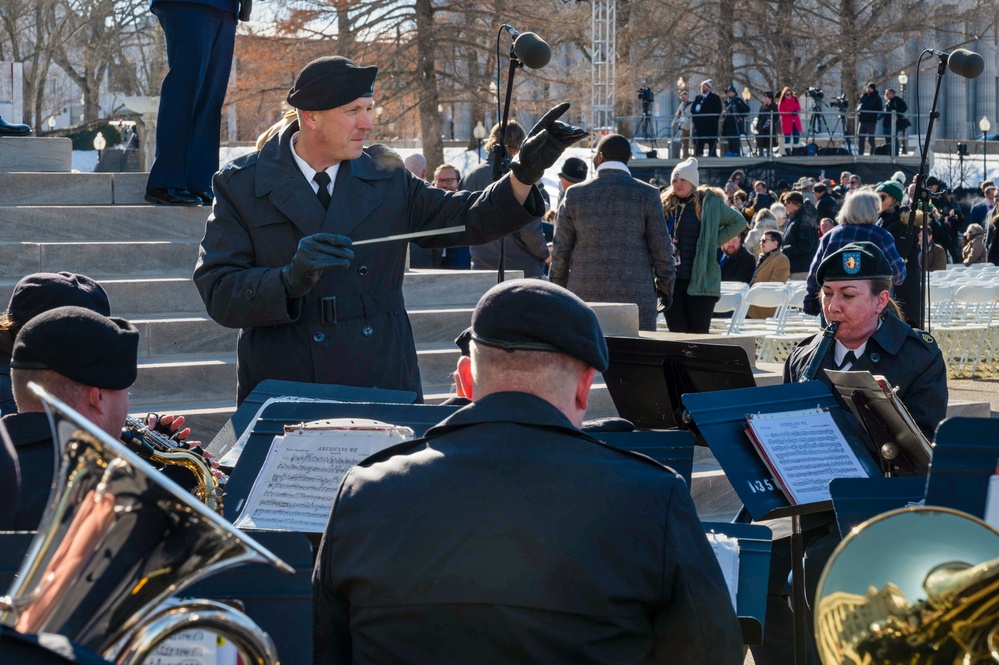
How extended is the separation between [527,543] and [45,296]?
1.97 m

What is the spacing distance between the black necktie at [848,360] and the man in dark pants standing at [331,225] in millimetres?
1316

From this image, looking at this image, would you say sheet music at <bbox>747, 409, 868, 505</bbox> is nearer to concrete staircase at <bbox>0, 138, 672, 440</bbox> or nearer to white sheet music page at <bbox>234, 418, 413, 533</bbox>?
white sheet music page at <bbox>234, 418, 413, 533</bbox>

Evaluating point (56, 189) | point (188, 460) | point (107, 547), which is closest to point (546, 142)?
point (188, 460)

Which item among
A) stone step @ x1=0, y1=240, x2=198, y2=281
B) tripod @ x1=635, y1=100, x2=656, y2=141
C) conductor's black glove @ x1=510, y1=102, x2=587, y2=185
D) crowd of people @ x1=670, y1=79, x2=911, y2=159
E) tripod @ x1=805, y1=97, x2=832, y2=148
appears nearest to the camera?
conductor's black glove @ x1=510, y1=102, x2=587, y2=185

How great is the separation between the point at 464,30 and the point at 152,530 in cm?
2912

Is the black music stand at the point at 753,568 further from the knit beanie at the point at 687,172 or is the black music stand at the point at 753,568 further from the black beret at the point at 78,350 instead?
the knit beanie at the point at 687,172

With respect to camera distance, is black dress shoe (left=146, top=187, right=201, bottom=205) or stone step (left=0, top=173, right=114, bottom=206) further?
stone step (left=0, top=173, right=114, bottom=206)

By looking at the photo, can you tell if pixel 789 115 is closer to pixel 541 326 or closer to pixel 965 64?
pixel 965 64

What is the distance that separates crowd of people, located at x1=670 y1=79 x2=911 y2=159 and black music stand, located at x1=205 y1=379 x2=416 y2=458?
24.6 m

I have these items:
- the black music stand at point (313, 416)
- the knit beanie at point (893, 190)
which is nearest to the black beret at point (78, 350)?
the black music stand at point (313, 416)

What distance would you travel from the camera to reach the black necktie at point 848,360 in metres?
4.50

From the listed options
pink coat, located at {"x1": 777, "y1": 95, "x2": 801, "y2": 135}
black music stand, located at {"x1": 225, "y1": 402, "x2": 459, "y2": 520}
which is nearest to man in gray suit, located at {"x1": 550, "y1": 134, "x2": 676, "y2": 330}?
black music stand, located at {"x1": 225, "y1": 402, "x2": 459, "y2": 520}

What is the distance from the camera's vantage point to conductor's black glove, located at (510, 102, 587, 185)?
3707 millimetres

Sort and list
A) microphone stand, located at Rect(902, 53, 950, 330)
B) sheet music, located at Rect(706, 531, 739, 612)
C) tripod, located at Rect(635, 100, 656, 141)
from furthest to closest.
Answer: tripod, located at Rect(635, 100, 656, 141), microphone stand, located at Rect(902, 53, 950, 330), sheet music, located at Rect(706, 531, 739, 612)
